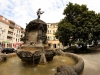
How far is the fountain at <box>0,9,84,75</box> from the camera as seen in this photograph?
5251 millimetres

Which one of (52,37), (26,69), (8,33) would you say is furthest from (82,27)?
(8,33)

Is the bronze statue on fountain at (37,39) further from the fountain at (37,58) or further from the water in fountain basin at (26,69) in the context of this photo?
the water in fountain basin at (26,69)

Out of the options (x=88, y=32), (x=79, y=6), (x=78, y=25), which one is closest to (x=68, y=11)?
(x=79, y=6)

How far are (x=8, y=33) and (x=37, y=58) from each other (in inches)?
1809

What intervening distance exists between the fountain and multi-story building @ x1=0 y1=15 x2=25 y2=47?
108 feet

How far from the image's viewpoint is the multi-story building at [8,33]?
42197 mm

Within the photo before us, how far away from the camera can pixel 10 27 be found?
165 feet

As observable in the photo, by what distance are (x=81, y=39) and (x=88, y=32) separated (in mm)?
1864

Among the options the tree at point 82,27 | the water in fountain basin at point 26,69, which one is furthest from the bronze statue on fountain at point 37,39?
the tree at point 82,27

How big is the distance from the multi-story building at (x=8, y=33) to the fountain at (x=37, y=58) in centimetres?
3296

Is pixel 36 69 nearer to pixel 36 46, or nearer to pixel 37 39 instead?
pixel 36 46

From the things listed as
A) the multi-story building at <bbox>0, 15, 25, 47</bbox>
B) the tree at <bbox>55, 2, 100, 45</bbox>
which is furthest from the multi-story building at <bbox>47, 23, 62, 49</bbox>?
the tree at <bbox>55, 2, 100, 45</bbox>

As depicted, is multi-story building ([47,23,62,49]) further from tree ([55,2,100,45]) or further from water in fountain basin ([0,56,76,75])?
water in fountain basin ([0,56,76,75])

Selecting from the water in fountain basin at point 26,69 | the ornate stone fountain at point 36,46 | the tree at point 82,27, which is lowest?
the water in fountain basin at point 26,69
